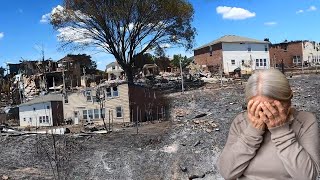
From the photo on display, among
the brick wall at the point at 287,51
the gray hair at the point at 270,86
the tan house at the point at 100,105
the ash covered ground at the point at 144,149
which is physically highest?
the brick wall at the point at 287,51

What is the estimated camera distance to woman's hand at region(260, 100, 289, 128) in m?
1.27

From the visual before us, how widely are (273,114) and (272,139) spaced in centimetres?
9

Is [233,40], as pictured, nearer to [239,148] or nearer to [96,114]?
[96,114]

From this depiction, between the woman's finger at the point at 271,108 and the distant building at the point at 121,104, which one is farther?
the distant building at the point at 121,104

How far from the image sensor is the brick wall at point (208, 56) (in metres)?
43.0

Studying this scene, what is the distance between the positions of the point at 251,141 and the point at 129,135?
1766 centimetres

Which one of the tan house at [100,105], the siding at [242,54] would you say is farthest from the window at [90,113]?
the siding at [242,54]

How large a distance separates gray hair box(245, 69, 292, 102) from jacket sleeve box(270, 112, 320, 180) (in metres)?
0.10

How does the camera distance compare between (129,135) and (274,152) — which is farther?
(129,135)

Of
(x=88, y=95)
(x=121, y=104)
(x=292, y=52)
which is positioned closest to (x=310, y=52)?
(x=292, y=52)

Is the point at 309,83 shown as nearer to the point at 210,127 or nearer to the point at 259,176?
the point at 210,127

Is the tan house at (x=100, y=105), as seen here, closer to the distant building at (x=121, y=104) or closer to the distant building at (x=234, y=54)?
the distant building at (x=121, y=104)

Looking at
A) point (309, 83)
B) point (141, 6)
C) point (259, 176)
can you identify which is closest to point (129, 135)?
point (309, 83)

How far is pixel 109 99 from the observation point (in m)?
25.7
